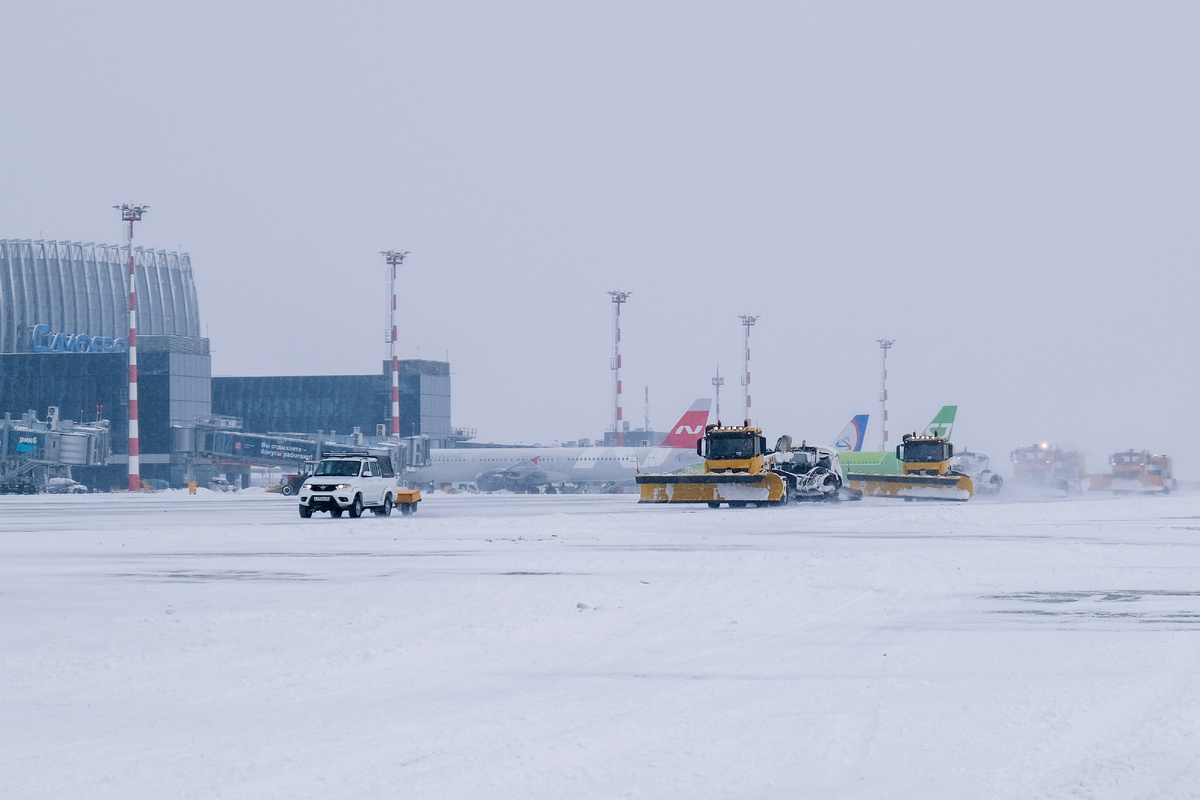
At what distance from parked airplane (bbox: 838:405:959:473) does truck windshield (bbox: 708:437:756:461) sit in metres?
23.1

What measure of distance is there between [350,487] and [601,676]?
3221 centimetres

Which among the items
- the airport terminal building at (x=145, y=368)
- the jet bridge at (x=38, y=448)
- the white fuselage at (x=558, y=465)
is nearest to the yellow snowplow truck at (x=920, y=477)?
the white fuselage at (x=558, y=465)

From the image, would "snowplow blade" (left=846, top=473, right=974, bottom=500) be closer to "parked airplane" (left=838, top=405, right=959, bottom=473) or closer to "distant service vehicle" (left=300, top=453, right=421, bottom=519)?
"parked airplane" (left=838, top=405, right=959, bottom=473)

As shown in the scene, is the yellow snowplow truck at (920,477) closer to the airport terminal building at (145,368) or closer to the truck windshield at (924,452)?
the truck windshield at (924,452)

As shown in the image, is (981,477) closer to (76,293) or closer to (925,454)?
(925,454)

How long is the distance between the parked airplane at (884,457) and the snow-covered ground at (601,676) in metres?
48.1

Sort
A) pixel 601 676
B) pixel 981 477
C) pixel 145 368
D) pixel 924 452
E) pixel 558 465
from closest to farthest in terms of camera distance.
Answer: pixel 601 676 < pixel 924 452 < pixel 981 477 < pixel 558 465 < pixel 145 368

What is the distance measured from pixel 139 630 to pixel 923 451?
47.5 meters

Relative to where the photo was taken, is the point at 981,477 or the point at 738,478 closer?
the point at 738,478

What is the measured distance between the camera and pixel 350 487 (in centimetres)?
4284

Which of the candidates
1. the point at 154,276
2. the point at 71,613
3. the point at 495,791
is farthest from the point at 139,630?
the point at 154,276

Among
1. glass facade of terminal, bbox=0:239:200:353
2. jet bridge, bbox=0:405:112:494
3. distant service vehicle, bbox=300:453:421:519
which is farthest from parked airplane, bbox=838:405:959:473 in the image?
glass facade of terminal, bbox=0:239:200:353

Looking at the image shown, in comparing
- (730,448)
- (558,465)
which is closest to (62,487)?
(558,465)

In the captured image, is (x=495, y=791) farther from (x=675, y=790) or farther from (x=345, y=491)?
(x=345, y=491)
